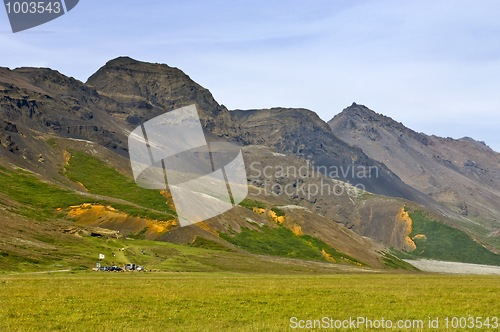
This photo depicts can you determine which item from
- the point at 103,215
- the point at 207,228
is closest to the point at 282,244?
the point at 207,228

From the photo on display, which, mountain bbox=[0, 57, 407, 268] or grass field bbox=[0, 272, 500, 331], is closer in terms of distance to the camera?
grass field bbox=[0, 272, 500, 331]

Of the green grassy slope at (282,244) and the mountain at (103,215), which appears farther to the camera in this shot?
the green grassy slope at (282,244)

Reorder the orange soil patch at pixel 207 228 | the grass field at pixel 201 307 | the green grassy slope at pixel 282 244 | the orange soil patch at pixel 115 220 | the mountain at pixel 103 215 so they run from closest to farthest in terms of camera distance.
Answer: the grass field at pixel 201 307 → the mountain at pixel 103 215 → the orange soil patch at pixel 115 220 → the orange soil patch at pixel 207 228 → the green grassy slope at pixel 282 244

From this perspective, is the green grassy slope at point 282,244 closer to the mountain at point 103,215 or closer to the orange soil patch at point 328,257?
the mountain at point 103,215

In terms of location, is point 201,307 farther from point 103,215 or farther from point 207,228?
point 207,228

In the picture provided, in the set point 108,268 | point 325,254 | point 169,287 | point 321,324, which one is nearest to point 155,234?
point 108,268

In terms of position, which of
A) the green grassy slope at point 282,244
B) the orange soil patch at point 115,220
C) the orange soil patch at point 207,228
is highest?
the orange soil patch at point 115,220

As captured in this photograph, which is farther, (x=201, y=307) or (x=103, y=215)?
(x=103, y=215)

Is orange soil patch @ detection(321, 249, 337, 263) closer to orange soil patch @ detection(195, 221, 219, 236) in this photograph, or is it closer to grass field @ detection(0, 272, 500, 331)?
orange soil patch @ detection(195, 221, 219, 236)

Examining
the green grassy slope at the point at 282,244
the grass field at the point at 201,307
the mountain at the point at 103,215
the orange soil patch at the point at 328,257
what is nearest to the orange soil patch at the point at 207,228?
the mountain at the point at 103,215

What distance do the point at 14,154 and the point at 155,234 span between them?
3432 inches

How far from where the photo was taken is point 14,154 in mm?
169625

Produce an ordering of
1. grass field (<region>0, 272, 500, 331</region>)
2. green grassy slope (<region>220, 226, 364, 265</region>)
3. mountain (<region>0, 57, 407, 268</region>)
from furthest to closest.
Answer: green grassy slope (<region>220, 226, 364, 265</region>), mountain (<region>0, 57, 407, 268</region>), grass field (<region>0, 272, 500, 331</region>)

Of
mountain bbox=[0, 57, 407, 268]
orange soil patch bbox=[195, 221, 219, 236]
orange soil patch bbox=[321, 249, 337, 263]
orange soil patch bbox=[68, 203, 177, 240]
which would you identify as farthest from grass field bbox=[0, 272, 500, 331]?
orange soil patch bbox=[321, 249, 337, 263]
